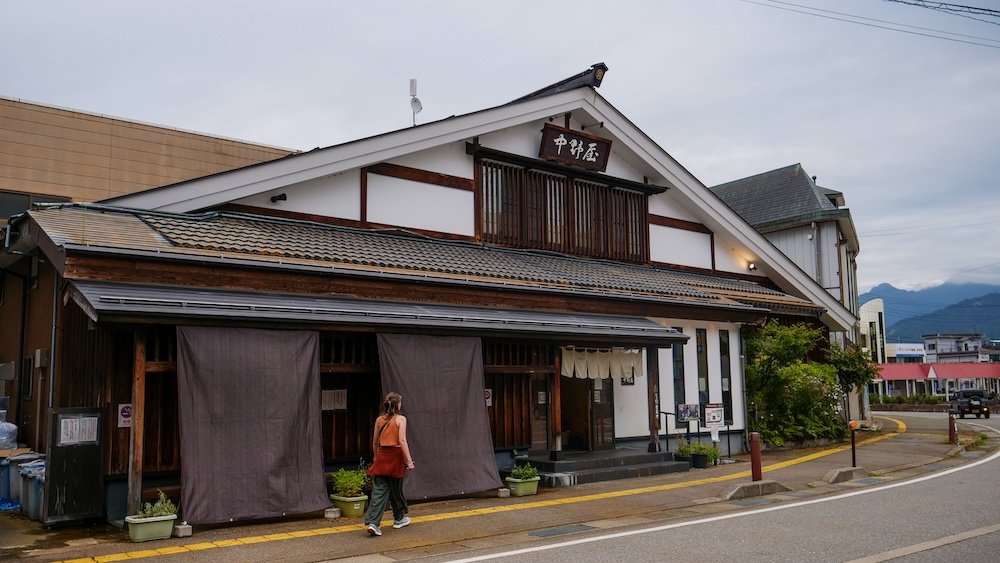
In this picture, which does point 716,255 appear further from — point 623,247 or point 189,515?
point 189,515

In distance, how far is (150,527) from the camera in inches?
347

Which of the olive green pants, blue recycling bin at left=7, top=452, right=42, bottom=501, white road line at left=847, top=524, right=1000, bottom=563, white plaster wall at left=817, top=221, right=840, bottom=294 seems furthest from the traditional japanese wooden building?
white plaster wall at left=817, top=221, right=840, bottom=294

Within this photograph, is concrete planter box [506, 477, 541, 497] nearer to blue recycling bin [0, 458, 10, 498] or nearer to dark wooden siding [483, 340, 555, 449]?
dark wooden siding [483, 340, 555, 449]

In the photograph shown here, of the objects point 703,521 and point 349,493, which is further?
point 349,493

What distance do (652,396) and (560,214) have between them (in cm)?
477

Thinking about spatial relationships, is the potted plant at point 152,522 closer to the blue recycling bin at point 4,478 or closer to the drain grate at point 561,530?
the blue recycling bin at point 4,478

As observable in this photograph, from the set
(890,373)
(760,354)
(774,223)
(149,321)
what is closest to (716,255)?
(760,354)

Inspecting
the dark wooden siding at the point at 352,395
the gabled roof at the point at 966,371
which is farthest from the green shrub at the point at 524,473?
the gabled roof at the point at 966,371

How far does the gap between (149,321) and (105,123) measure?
14016 mm

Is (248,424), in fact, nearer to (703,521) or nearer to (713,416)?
(703,521)

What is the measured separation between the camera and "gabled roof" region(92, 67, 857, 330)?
12711 mm

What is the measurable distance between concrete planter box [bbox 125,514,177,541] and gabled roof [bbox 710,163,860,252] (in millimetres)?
23584

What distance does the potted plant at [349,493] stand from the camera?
34.4 ft

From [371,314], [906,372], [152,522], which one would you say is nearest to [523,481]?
[371,314]
